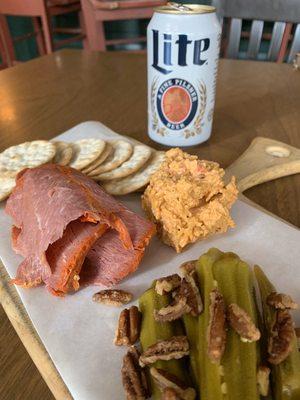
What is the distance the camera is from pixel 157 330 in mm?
722

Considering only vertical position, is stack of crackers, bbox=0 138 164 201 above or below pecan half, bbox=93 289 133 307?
above

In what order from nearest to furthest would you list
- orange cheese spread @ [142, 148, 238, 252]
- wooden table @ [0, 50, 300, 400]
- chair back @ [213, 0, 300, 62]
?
orange cheese spread @ [142, 148, 238, 252] → wooden table @ [0, 50, 300, 400] → chair back @ [213, 0, 300, 62]

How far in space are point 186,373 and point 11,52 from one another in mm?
4093

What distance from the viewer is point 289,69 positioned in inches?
90.9

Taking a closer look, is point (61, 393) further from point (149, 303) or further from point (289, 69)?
point (289, 69)

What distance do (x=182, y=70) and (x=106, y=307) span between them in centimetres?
86

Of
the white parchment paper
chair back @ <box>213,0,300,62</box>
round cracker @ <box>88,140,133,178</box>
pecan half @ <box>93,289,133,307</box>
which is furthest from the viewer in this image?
chair back @ <box>213,0,300,62</box>

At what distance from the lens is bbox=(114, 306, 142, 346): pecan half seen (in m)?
0.72

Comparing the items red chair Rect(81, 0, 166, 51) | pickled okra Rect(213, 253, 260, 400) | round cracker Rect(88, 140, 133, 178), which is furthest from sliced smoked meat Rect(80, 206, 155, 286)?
red chair Rect(81, 0, 166, 51)

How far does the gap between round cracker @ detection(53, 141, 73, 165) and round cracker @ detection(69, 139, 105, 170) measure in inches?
0.7

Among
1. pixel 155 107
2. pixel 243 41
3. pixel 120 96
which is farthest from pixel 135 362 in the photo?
pixel 243 41

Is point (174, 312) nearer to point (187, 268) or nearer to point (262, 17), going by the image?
point (187, 268)

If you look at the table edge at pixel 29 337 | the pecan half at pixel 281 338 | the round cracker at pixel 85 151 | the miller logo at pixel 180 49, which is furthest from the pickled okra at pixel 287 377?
the miller logo at pixel 180 49

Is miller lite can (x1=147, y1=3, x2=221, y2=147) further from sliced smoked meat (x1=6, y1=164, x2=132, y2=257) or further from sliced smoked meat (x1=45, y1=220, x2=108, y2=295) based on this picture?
sliced smoked meat (x1=45, y1=220, x2=108, y2=295)
